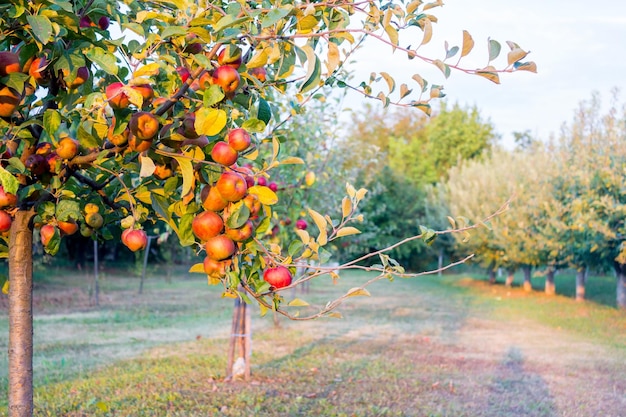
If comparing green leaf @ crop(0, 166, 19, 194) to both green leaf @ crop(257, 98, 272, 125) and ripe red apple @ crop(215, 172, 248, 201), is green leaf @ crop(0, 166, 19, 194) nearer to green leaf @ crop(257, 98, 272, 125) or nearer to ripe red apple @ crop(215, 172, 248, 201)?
ripe red apple @ crop(215, 172, 248, 201)

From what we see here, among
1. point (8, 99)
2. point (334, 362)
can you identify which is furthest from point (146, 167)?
point (334, 362)

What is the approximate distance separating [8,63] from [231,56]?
A: 65cm

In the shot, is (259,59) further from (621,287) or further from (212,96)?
(621,287)

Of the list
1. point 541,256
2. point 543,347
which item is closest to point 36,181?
point 543,347

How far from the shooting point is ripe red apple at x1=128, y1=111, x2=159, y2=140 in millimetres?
1725

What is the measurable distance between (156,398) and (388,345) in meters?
4.52

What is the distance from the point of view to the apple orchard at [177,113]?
1701 mm

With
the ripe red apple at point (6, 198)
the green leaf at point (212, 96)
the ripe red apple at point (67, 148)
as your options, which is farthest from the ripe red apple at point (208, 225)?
the ripe red apple at point (6, 198)

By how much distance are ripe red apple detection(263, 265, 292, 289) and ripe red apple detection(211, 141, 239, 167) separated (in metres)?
0.36

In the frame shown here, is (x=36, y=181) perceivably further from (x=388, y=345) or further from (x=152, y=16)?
(x=388, y=345)

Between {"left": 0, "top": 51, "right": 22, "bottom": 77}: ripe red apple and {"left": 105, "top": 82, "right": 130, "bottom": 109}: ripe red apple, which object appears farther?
{"left": 0, "top": 51, "right": 22, "bottom": 77}: ripe red apple

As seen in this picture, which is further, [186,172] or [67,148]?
[67,148]

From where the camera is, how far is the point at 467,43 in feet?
5.34

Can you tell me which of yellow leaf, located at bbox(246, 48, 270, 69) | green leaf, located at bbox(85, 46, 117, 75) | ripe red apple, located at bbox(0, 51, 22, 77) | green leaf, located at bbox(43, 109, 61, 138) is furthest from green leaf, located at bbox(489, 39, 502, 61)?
ripe red apple, located at bbox(0, 51, 22, 77)
